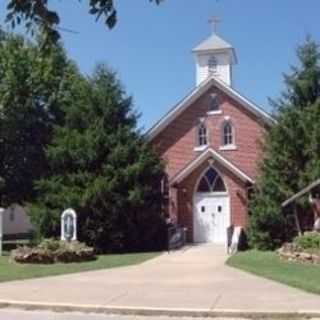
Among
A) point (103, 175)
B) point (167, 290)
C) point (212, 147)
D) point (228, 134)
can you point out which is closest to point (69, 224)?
point (103, 175)

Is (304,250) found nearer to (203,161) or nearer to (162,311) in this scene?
(203,161)

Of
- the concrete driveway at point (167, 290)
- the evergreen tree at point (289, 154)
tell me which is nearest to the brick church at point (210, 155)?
the evergreen tree at point (289, 154)

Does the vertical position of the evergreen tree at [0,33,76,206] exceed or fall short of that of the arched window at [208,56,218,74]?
it falls short

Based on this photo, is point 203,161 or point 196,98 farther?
point 196,98

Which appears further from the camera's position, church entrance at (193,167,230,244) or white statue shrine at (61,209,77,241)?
church entrance at (193,167,230,244)

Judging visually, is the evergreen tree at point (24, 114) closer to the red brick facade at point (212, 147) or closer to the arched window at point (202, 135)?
the red brick facade at point (212, 147)

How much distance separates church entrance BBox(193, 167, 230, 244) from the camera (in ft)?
108

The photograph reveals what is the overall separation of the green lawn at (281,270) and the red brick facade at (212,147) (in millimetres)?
7762

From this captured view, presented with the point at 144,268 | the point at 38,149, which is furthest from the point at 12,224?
the point at 144,268

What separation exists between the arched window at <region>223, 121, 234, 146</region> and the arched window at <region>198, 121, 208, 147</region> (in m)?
0.94

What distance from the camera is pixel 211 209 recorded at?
3300 cm

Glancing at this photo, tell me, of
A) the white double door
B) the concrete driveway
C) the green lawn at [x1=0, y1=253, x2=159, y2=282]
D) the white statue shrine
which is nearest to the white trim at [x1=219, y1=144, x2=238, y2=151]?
the white double door

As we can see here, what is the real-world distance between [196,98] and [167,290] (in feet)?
69.0

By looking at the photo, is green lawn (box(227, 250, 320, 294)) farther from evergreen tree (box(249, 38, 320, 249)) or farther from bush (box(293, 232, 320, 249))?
evergreen tree (box(249, 38, 320, 249))
